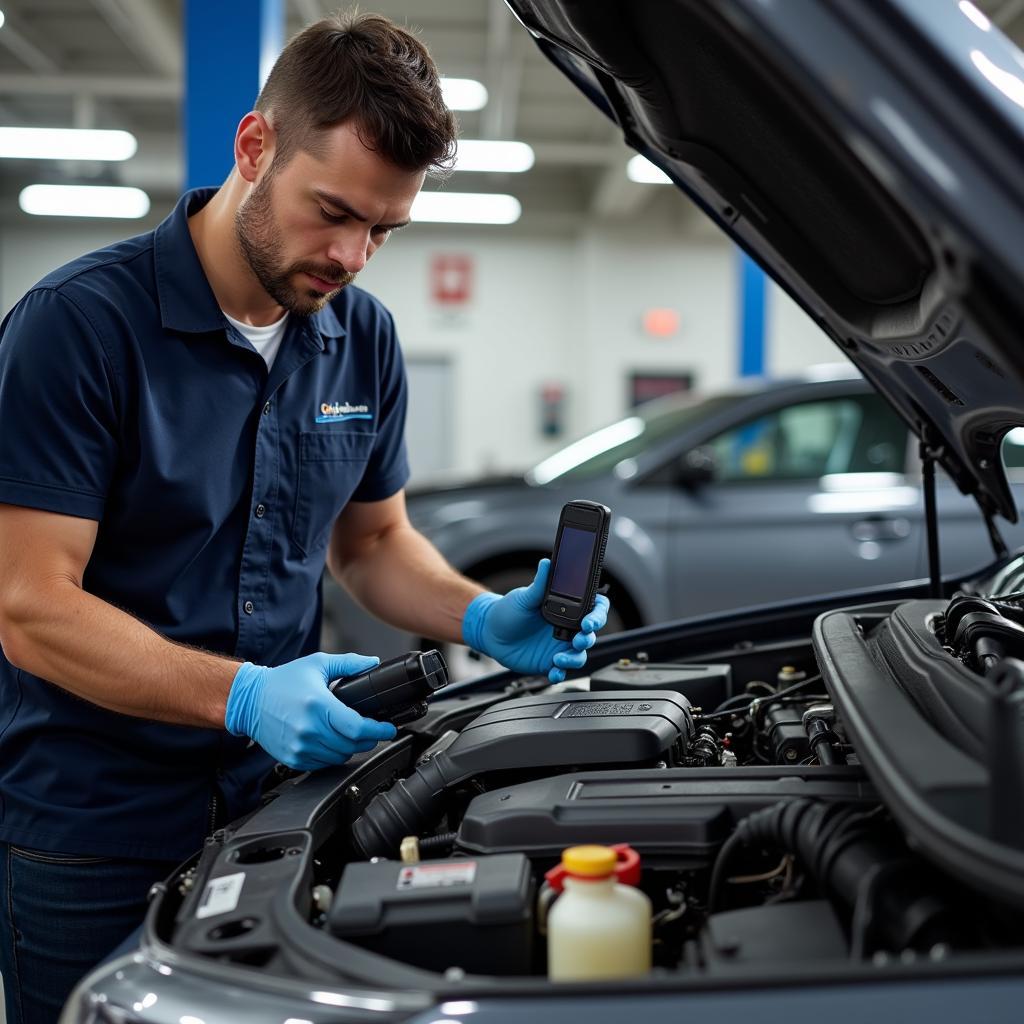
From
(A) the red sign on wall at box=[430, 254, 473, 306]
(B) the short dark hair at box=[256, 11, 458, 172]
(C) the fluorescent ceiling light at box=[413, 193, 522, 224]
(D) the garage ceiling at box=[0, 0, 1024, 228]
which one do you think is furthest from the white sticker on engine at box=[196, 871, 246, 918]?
(A) the red sign on wall at box=[430, 254, 473, 306]

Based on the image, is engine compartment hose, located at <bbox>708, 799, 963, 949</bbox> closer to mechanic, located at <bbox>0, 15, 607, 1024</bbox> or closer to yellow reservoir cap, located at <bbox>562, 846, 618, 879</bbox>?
yellow reservoir cap, located at <bbox>562, 846, 618, 879</bbox>

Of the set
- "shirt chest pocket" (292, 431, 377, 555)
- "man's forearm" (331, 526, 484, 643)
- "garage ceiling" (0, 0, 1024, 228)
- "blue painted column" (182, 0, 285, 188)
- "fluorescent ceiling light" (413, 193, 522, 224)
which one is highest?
"garage ceiling" (0, 0, 1024, 228)

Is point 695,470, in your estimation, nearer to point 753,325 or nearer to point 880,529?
point 880,529

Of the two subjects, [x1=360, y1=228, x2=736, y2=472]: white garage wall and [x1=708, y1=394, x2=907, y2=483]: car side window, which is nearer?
[x1=708, y1=394, x2=907, y2=483]: car side window

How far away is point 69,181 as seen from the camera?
12.3 m

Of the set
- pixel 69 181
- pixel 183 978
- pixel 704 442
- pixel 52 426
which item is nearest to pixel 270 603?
pixel 52 426

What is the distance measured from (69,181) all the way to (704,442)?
33.4 ft

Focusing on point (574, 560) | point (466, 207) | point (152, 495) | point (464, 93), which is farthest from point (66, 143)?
point (574, 560)

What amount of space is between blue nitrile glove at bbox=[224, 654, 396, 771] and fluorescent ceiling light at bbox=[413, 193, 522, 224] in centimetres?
1037

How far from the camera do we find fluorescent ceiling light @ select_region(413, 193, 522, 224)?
1155 centimetres

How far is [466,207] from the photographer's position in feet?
38.9

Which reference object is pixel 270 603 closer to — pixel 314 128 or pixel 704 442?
pixel 314 128

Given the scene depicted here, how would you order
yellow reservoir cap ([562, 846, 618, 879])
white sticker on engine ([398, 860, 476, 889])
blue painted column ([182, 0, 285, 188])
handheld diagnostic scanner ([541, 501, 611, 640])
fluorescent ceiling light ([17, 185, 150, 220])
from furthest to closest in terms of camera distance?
fluorescent ceiling light ([17, 185, 150, 220]) < blue painted column ([182, 0, 285, 188]) < handheld diagnostic scanner ([541, 501, 611, 640]) < white sticker on engine ([398, 860, 476, 889]) < yellow reservoir cap ([562, 846, 618, 879])

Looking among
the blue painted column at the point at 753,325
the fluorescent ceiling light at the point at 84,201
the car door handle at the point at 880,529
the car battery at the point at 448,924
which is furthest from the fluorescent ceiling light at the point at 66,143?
the car battery at the point at 448,924
